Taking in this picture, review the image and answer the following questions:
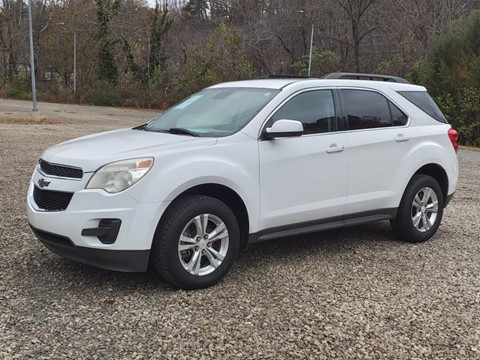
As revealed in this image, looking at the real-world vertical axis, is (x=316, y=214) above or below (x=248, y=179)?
below

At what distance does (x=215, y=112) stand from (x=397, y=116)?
200 centimetres

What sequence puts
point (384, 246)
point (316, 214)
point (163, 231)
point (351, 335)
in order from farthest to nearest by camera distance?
point (384, 246)
point (316, 214)
point (163, 231)
point (351, 335)

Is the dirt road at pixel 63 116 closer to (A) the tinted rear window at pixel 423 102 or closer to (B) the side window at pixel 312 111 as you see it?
(A) the tinted rear window at pixel 423 102

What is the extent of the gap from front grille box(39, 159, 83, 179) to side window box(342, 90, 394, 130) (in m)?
2.65

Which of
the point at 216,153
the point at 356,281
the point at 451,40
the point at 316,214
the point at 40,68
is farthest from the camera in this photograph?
the point at 40,68

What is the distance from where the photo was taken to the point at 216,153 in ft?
14.5

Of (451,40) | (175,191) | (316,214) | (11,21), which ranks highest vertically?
(11,21)

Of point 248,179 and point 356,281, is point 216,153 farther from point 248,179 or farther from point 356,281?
point 356,281

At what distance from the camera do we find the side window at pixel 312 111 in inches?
196

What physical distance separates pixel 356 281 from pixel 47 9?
4649 centimetres

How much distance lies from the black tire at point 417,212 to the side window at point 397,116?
23.8 inches

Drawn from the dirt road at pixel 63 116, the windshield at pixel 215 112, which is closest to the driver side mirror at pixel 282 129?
the windshield at pixel 215 112

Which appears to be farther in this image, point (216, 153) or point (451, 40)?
point (451, 40)

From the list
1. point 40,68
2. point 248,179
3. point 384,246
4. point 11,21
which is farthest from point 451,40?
point 11,21
